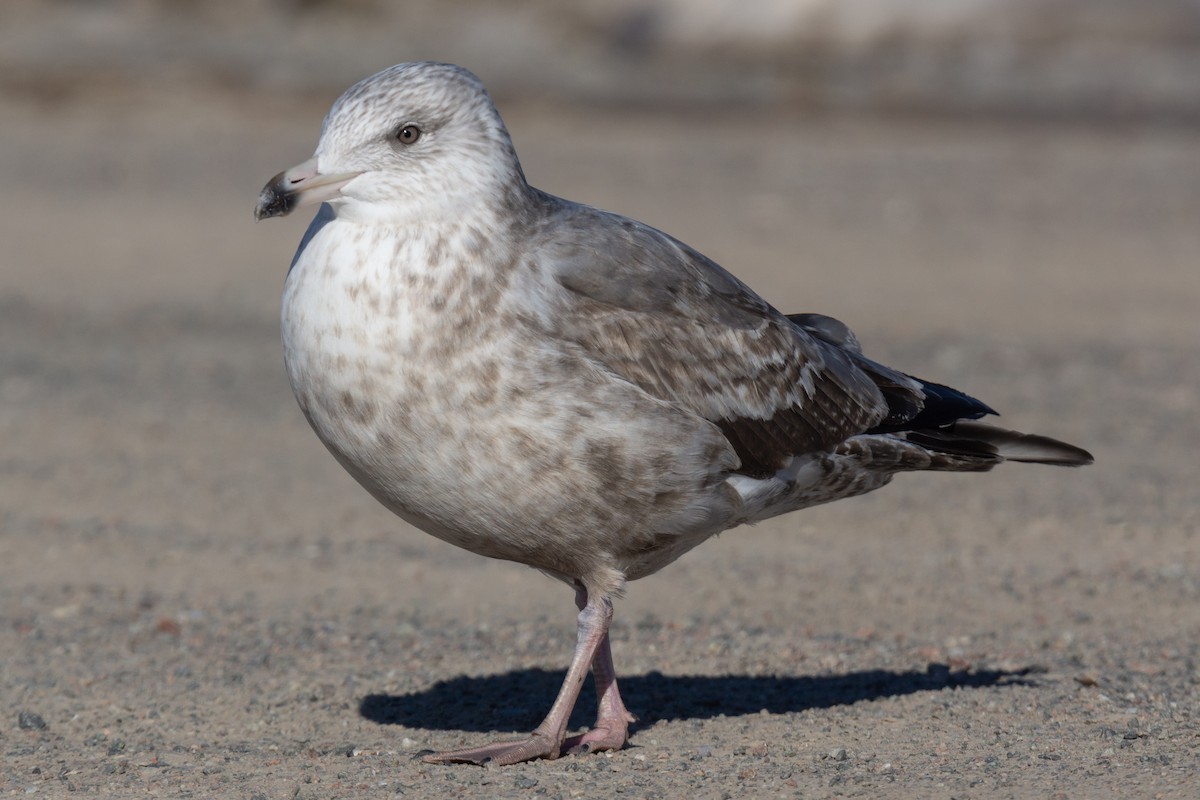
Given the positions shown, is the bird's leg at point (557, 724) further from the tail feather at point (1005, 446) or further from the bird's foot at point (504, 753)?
the tail feather at point (1005, 446)

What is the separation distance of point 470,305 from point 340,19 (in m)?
17.8

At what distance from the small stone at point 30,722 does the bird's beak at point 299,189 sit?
1953 millimetres

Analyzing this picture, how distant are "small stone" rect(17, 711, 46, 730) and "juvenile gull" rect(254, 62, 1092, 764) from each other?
57.0 inches

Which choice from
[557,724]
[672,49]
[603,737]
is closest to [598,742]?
[603,737]

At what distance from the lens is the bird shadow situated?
5.65 meters

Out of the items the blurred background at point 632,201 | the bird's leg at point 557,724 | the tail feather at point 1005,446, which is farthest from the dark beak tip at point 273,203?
the blurred background at point 632,201

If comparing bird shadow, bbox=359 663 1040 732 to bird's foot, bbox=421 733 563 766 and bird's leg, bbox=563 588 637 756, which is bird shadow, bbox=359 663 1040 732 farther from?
bird's foot, bbox=421 733 563 766

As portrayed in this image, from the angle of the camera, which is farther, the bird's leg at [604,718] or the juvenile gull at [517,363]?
the bird's leg at [604,718]

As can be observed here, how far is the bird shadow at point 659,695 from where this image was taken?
18.5ft

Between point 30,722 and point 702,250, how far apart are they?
33.3ft

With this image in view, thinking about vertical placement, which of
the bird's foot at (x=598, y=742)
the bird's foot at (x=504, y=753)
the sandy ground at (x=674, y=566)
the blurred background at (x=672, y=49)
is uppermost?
the blurred background at (x=672, y=49)

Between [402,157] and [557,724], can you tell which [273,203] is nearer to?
[402,157]

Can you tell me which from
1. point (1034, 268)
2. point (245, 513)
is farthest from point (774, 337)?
point (1034, 268)

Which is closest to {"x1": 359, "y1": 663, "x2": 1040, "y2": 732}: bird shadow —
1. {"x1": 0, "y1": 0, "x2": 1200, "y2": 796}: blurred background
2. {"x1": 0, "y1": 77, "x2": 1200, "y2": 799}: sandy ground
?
{"x1": 0, "y1": 77, "x2": 1200, "y2": 799}: sandy ground
